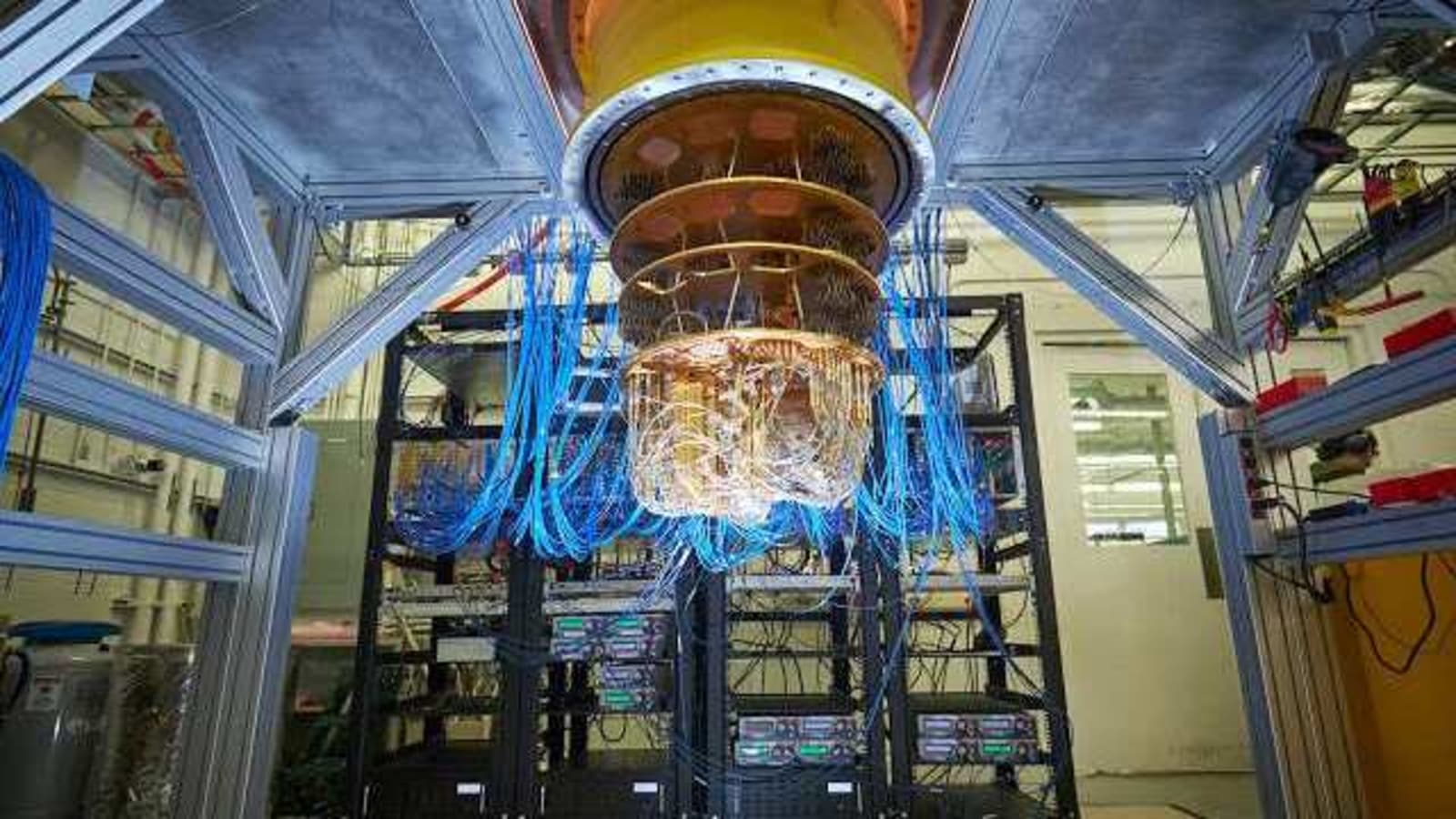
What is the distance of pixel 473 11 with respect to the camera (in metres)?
1.45

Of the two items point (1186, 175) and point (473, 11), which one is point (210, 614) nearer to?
point (473, 11)

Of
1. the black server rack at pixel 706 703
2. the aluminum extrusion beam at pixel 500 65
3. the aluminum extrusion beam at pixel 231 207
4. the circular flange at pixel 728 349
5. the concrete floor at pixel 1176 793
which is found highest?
the aluminum extrusion beam at pixel 500 65

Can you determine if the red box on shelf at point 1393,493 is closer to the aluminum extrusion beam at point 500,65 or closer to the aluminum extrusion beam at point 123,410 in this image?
the aluminum extrusion beam at point 500,65

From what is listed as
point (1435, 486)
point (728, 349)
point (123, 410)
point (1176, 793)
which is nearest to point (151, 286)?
point (123, 410)

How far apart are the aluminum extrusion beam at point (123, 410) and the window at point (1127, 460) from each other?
4.25 m

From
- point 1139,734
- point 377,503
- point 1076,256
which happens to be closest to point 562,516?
point 377,503

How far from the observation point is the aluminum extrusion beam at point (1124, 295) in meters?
1.95

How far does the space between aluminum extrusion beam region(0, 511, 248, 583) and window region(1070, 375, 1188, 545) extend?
14.0 feet

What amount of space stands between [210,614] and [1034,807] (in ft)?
7.64

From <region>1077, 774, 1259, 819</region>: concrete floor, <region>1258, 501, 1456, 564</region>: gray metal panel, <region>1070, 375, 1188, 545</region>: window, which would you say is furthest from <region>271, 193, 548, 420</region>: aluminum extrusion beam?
<region>1077, 774, 1259, 819</region>: concrete floor

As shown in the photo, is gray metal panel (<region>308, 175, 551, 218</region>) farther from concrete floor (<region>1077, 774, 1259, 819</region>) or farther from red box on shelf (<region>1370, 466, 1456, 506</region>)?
concrete floor (<region>1077, 774, 1259, 819</region>)

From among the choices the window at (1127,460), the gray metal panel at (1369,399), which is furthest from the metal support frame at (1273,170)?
the window at (1127,460)

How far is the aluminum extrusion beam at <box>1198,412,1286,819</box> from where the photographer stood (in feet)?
5.80

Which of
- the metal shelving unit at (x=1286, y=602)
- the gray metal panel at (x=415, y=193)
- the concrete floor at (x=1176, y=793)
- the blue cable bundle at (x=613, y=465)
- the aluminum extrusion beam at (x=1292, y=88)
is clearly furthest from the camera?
the concrete floor at (x=1176, y=793)
